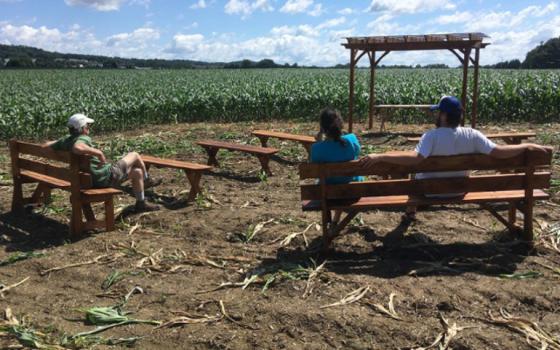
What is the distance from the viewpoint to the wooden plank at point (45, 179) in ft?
21.0

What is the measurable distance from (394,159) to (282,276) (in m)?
1.42

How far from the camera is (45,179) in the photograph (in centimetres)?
684

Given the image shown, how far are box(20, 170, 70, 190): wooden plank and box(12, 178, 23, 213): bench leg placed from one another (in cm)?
13

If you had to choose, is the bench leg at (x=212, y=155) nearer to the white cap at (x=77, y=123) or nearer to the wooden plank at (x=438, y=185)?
the white cap at (x=77, y=123)

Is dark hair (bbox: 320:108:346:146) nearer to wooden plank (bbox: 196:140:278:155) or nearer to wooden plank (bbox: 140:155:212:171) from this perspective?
wooden plank (bbox: 140:155:212:171)

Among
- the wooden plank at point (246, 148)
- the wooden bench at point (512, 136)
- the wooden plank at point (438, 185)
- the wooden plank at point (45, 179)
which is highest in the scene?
the wooden bench at point (512, 136)

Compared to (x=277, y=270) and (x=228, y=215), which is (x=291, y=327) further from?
(x=228, y=215)

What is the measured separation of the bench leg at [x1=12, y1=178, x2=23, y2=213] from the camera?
7285 millimetres

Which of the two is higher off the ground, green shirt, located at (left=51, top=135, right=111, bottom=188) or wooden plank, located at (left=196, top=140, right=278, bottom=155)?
green shirt, located at (left=51, top=135, right=111, bottom=188)

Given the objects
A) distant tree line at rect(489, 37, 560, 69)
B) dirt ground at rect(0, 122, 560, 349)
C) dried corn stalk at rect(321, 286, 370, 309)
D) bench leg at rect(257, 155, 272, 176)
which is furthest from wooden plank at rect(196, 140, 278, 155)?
distant tree line at rect(489, 37, 560, 69)

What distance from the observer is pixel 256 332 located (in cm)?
372

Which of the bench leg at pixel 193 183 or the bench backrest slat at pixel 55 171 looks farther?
the bench leg at pixel 193 183

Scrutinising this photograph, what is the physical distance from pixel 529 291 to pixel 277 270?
6.79 ft

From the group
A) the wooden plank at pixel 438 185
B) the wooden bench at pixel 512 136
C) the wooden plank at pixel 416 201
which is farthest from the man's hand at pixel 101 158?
the wooden bench at pixel 512 136
